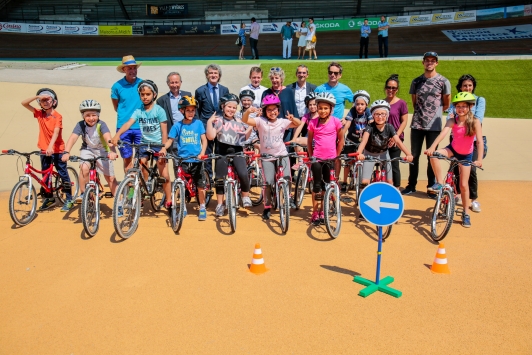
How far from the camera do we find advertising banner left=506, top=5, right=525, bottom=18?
3366 cm

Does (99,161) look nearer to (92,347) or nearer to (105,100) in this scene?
(92,347)

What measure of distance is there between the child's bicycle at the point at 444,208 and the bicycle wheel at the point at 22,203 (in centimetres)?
574

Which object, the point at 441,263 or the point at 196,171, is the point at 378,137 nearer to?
the point at 441,263

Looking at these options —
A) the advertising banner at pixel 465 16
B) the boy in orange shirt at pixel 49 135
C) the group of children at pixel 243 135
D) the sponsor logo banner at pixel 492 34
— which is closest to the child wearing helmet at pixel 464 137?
the group of children at pixel 243 135

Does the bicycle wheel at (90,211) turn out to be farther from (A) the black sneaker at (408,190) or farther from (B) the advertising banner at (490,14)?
(B) the advertising banner at (490,14)

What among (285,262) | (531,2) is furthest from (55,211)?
(531,2)

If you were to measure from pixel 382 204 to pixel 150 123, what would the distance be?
12.5 feet

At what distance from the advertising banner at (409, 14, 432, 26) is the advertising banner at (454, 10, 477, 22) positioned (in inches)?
74.1

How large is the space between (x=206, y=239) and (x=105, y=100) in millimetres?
11125

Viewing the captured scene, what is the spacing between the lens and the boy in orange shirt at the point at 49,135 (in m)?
7.58

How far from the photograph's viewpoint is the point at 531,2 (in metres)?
36.5

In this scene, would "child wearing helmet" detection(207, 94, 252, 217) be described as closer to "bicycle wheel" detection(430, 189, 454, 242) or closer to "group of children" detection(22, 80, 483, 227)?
"group of children" detection(22, 80, 483, 227)

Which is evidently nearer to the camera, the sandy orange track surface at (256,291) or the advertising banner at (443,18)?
the sandy orange track surface at (256,291)

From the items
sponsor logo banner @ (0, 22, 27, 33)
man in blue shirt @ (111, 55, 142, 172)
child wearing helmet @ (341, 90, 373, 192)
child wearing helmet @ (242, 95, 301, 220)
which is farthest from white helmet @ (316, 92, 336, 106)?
sponsor logo banner @ (0, 22, 27, 33)
